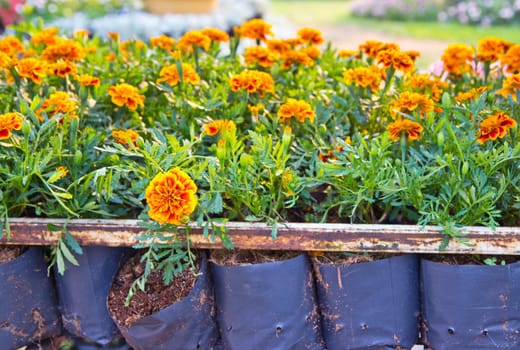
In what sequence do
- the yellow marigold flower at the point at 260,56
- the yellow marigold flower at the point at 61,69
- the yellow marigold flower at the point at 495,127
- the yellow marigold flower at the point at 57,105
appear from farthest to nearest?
the yellow marigold flower at the point at 260,56, the yellow marigold flower at the point at 61,69, the yellow marigold flower at the point at 57,105, the yellow marigold flower at the point at 495,127

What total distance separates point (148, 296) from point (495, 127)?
2.86ft

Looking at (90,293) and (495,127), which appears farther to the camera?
(90,293)

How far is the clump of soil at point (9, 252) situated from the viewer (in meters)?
1.52

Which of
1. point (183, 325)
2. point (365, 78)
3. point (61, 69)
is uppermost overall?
point (61, 69)

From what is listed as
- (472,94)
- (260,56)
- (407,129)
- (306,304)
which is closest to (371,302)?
(306,304)

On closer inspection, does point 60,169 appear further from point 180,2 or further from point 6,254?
point 180,2

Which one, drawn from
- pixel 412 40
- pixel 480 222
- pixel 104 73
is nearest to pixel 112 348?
pixel 104 73

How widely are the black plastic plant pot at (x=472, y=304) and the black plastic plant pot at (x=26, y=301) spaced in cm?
93

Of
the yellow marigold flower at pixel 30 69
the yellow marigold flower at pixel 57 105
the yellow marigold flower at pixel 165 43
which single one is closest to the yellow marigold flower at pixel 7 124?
the yellow marigold flower at pixel 57 105

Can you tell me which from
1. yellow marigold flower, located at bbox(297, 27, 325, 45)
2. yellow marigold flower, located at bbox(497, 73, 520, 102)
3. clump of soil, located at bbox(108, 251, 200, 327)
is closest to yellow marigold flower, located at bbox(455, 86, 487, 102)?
yellow marigold flower, located at bbox(497, 73, 520, 102)

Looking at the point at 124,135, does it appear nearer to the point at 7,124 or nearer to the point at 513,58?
the point at 7,124

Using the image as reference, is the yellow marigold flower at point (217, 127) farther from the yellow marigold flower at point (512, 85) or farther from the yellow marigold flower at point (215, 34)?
the yellow marigold flower at point (512, 85)

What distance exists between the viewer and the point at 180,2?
215 inches

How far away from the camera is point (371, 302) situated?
4.73ft
